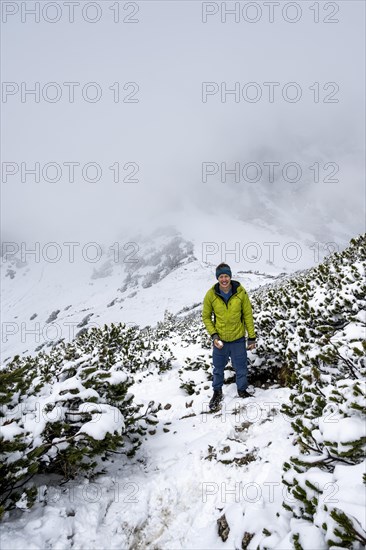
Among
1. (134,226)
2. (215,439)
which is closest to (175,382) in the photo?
(215,439)

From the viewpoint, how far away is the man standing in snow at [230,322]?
584 cm

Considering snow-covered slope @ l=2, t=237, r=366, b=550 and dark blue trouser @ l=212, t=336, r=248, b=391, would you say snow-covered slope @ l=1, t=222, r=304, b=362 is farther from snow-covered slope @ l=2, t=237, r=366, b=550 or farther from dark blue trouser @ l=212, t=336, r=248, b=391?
snow-covered slope @ l=2, t=237, r=366, b=550

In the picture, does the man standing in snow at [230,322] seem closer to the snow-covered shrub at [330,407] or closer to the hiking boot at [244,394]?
the hiking boot at [244,394]

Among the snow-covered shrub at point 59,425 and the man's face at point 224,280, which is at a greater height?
the man's face at point 224,280

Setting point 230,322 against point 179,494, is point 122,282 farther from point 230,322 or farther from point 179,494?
point 179,494

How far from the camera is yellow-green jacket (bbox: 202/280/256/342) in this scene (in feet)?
19.2

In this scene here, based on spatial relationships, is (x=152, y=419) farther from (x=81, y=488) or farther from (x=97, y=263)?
(x=97, y=263)

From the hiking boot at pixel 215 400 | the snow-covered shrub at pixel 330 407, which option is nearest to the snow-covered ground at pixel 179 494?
the snow-covered shrub at pixel 330 407

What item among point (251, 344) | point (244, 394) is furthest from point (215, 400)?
point (251, 344)

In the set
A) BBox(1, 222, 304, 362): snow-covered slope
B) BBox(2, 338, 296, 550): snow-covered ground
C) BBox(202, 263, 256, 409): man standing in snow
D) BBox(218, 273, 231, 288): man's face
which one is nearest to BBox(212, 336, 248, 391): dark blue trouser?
BBox(202, 263, 256, 409): man standing in snow

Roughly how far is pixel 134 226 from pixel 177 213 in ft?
82.3

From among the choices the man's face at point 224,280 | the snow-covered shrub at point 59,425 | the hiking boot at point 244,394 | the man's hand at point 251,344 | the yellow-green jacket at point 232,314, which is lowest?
the hiking boot at point 244,394

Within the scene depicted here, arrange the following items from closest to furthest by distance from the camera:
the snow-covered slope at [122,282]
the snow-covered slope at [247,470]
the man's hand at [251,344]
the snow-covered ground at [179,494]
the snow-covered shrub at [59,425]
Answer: the snow-covered slope at [247,470], the snow-covered ground at [179,494], the snow-covered shrub at [59,425], the man's hand at [251,344], the snow-covered slope at [122,282]

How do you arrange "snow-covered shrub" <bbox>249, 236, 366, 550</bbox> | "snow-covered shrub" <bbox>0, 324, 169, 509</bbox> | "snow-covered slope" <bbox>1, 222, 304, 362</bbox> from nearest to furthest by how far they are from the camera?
"snow-covered shrub" <bbox>249, 236, 366, 550</bbox>
"snow-covered shrub" <bbox>0, 324, 169, 509</bbox>
"snow-covered slope" <bbox>1, 222, 304, 362</bbox>
